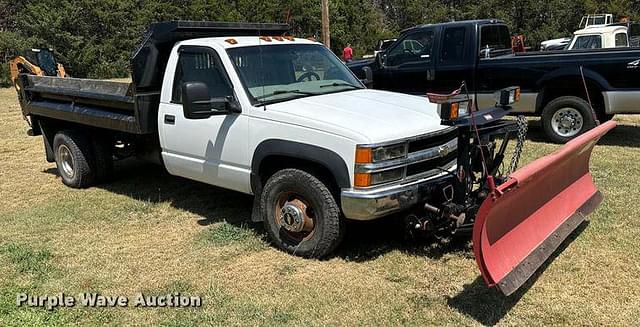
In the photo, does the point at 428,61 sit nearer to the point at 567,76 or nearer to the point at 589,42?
the point at 567,76

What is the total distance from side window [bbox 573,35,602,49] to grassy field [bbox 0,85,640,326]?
8.61 meters

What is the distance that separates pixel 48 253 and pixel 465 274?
3650 mm

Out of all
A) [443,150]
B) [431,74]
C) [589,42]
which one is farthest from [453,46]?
[589,42]

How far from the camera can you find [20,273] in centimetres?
477

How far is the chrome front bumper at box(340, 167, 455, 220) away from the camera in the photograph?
426cm

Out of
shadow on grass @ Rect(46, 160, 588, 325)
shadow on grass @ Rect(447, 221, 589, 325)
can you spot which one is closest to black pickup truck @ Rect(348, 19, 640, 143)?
shadow on grass @ Rect(46, 160, 588, 325)

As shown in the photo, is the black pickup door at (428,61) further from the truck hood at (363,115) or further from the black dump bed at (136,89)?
the truck hood at (363,115)

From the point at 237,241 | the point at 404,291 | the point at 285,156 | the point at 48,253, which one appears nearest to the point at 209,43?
the point at 285,156

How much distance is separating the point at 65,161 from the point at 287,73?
3.84 metres

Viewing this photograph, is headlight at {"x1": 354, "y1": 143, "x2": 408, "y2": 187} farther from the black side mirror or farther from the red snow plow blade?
the black side mirror

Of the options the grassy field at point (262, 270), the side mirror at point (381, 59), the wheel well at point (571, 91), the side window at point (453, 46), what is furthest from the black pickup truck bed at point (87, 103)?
the wheel well at point (571, 91)

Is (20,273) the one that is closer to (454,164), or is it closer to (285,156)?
(285,156)

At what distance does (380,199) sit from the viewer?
4266mm

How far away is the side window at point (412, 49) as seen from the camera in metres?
9.92
